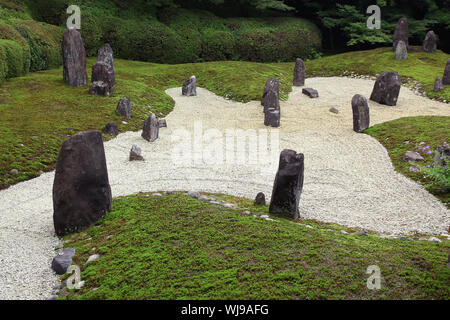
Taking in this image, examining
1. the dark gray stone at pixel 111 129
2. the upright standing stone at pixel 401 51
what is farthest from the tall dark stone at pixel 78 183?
the upright standing stone at pixel 401 51

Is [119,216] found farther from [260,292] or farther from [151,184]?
[260,292]

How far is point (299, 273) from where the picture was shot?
15.5 ft

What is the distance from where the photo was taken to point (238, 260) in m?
5.06

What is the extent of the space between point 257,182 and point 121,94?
8701 millimetres

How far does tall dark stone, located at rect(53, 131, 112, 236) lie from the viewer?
6398 millimetres

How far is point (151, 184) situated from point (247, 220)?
346 cm

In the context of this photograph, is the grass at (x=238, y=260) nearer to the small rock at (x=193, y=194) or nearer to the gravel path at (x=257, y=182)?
the gravel path at (x=257, y=182)

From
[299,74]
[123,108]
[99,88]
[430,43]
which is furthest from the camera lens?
[430,43]

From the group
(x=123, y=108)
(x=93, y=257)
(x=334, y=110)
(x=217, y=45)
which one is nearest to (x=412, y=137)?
(x=334, y=110)

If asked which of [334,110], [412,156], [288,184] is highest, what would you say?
[334,110]

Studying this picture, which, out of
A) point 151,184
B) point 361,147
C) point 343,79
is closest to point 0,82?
point 151,184

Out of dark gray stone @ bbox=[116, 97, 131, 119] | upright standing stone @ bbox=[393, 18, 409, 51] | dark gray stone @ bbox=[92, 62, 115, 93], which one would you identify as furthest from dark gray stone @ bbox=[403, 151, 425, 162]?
upright standing stone @ bbox=[393, 18, 409, 51]

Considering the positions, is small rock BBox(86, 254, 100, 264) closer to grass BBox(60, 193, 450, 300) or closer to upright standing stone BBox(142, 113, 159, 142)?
grass BBox(60, 193, 450, 300)

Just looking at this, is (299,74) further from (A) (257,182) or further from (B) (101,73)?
(A) (257,182)
